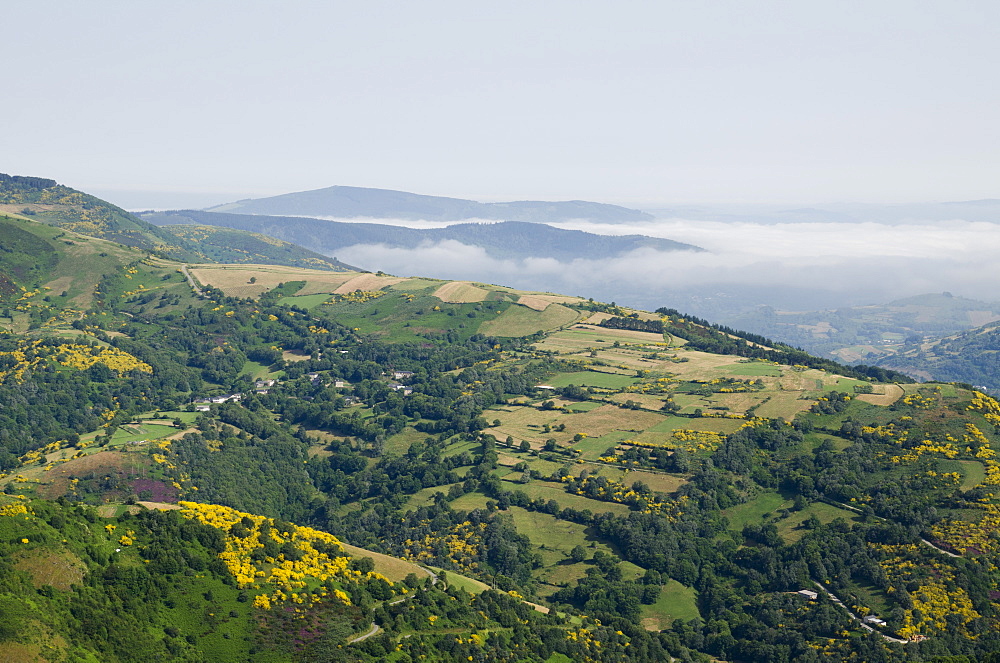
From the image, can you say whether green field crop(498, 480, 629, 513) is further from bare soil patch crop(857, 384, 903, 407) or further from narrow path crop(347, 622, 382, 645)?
narrow path crop(347, 622, 382, 645)

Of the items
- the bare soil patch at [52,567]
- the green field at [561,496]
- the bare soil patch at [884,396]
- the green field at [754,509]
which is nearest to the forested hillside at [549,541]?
the bare soil patch at [52,567]

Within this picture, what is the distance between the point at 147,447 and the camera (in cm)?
17812

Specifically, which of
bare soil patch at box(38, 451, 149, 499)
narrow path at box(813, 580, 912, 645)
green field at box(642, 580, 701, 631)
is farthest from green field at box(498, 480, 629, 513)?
bare soil patch at box(38, 451, 149, 499)

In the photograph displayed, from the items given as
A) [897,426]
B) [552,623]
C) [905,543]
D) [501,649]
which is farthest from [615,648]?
[897,426]

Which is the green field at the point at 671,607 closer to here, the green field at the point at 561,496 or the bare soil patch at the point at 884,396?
the green field at the point at 561,496

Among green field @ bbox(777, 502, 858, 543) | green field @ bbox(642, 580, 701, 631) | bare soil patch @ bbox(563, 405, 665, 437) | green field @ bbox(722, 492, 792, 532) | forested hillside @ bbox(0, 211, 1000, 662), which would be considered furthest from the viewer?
bare soil patch @ bbox(563, 405, 665, 437)

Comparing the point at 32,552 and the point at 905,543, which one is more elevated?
the point at 32,552

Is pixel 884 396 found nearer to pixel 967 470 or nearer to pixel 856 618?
pixel 967 470

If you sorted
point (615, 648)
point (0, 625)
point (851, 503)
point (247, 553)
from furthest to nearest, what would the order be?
1. point (851, 503)
2. point (615, 648)
3. point (247, 553)
4. point (0, 625)

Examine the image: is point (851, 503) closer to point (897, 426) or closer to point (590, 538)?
point (897, 426)

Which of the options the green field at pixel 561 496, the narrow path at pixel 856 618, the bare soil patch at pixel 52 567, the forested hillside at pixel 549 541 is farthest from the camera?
the green field at pixel 561 496

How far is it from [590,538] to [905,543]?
5036 cm

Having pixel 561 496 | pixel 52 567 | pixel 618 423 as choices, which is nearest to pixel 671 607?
pixel 561 496

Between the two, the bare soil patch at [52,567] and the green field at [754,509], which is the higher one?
the bare soil patch at [52,567]
